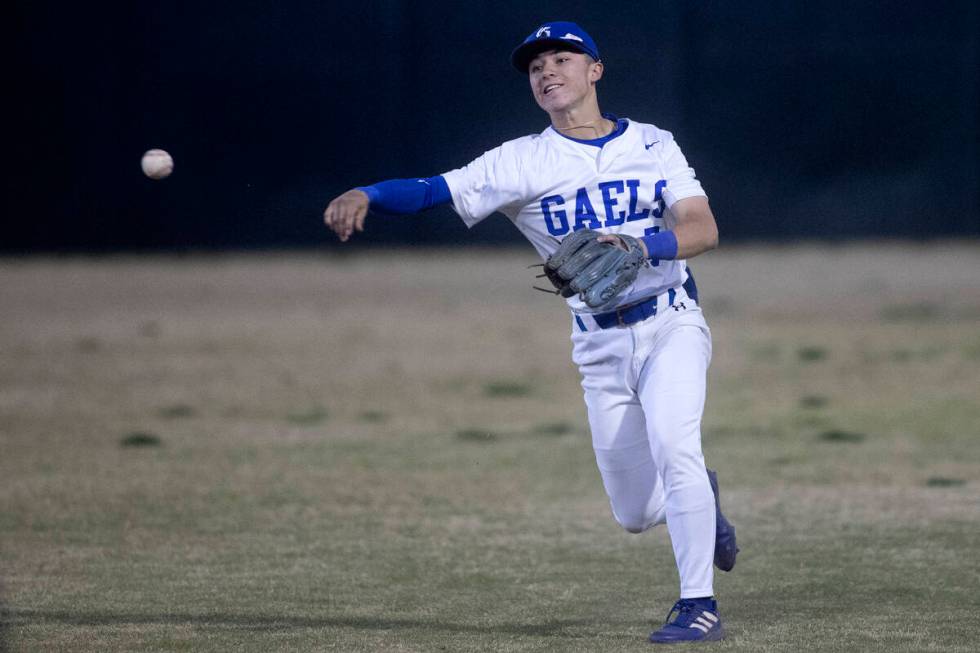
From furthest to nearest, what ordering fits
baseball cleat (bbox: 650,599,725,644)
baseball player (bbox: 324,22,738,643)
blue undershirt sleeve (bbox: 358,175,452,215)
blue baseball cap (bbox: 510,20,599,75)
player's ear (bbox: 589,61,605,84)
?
1. player's ear (bbox: 589,61,605,84)
2. blue baseball cap (bbox: 510,20,599,75)
3. blue undershirt sleeve (bbox: 358,175,452,215)
4. baseball player (bbox: 324,22,738,643)
5. baseball cleat (bbox: 650,599,725,644)

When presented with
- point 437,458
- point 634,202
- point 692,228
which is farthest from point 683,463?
point 437,458

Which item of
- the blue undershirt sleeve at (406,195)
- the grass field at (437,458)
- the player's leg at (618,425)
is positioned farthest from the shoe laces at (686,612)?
the blue undershirt sleeve at (406,195)

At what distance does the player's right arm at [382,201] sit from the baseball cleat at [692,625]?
1.29 m

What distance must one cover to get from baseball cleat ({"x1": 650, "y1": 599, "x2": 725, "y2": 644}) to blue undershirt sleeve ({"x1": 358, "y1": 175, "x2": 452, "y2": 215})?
128 cm

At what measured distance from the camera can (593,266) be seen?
4.18 m

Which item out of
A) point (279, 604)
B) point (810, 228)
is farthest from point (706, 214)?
point (810, 228)

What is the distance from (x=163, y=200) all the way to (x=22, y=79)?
1.59 meters

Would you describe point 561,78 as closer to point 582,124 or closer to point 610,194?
point 582,124

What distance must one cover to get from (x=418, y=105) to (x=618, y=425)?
9301 mm

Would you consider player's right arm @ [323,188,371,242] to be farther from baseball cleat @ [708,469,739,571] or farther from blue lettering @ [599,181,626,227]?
baseball cleat @ [708,469,739,571]

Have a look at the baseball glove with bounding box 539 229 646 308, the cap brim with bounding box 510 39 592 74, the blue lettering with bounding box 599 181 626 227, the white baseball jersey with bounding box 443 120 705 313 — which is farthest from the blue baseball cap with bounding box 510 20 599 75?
the baseball glove with bounding box 539 229 646 308

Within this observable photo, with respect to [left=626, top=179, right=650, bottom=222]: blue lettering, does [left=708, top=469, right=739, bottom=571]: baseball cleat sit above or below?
below

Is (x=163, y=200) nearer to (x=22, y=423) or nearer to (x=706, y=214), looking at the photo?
(x=22, y=423)

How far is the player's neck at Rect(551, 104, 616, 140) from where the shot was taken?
4590 millimetres
